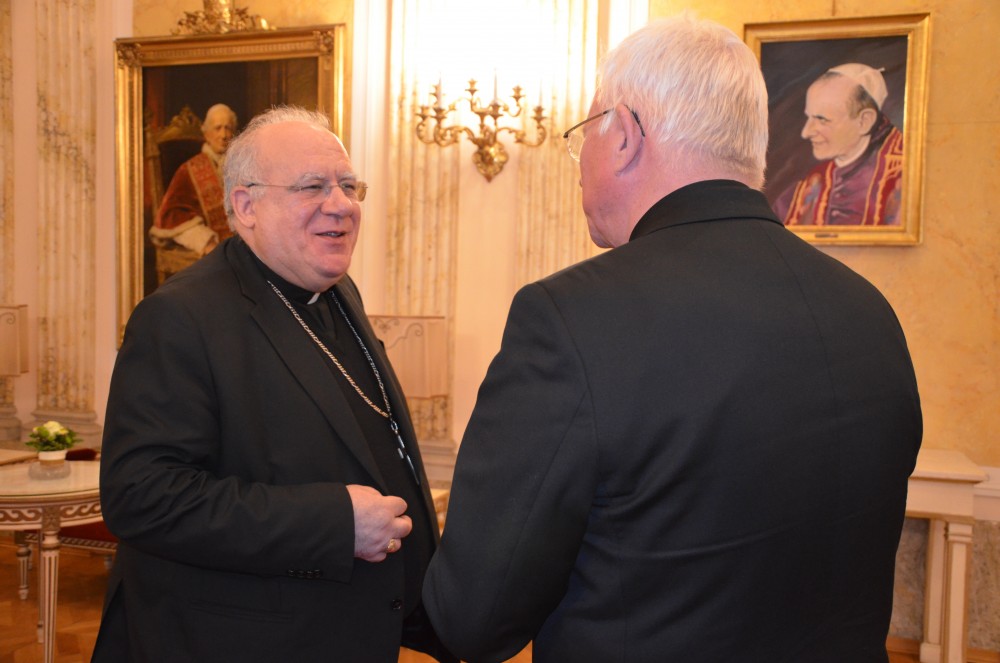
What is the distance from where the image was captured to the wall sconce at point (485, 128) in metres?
5.60

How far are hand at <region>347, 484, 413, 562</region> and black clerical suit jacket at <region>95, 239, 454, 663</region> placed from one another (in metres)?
0.03

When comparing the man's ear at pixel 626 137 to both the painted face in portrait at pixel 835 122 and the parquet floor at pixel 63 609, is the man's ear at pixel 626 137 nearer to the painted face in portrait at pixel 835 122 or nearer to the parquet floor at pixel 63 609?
the painted face in portrait at pixel 835 122

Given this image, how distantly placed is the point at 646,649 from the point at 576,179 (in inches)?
188

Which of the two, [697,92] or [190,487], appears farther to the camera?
[190,487]

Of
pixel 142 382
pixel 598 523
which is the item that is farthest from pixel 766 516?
pixel 142 382

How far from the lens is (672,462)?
123 centimetres

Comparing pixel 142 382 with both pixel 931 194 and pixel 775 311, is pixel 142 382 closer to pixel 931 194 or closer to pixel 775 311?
pixel 775 311

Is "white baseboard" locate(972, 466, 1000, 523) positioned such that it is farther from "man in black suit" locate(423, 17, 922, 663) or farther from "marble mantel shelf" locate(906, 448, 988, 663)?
"man in black suit" locate(423, 17, 922, 663)

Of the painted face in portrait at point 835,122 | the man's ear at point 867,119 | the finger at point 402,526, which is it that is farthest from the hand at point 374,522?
the man's ear at point 867,119

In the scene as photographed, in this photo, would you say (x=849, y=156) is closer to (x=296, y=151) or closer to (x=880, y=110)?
(x=880, y=110)

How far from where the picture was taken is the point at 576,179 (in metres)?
5.81

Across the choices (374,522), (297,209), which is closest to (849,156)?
(297,209)

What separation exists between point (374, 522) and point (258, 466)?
32 cm

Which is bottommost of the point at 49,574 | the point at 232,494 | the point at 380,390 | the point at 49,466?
the point at 49,574
